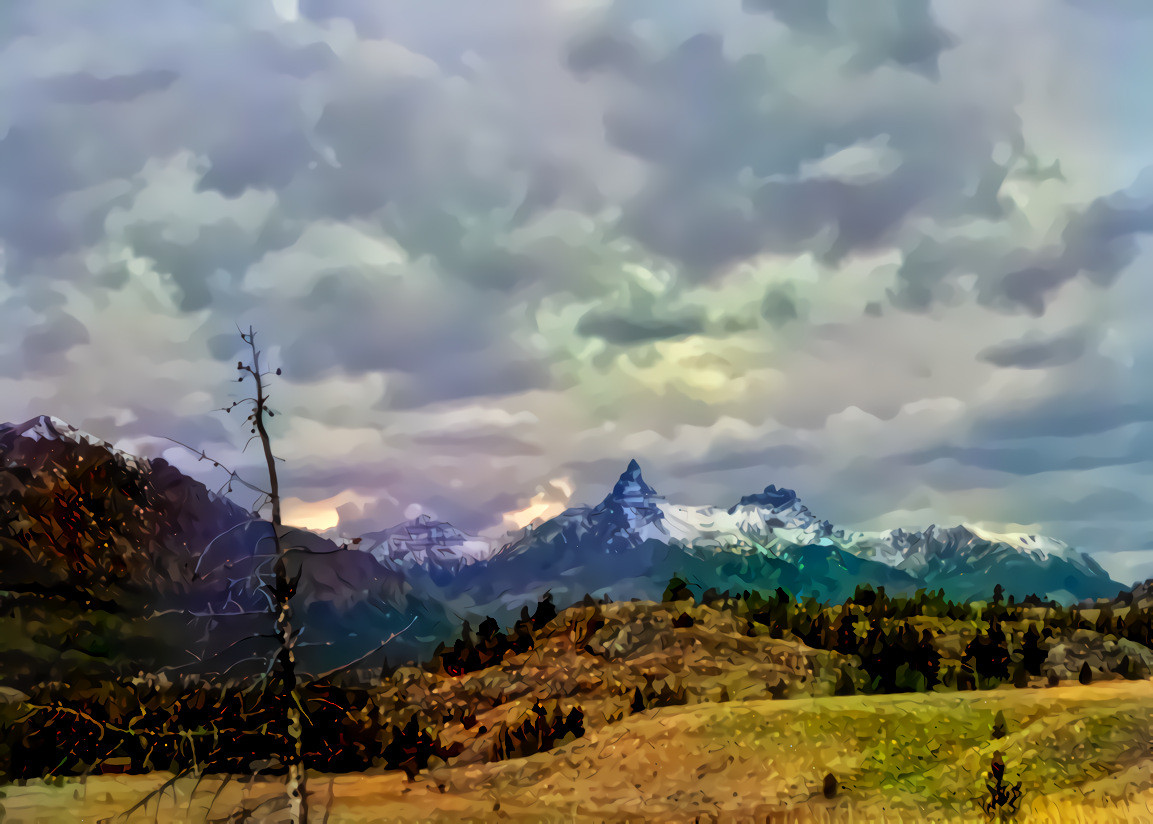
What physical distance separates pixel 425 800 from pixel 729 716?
3.86 meters

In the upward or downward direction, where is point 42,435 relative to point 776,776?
upward

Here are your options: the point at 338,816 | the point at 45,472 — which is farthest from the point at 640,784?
the point at 45,472

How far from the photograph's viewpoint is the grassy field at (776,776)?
27.8ft

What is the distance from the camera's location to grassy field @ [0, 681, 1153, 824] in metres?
8.46

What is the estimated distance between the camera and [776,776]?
945cm

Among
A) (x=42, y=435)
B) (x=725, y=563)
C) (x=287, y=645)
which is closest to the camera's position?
(x=287, y=645)

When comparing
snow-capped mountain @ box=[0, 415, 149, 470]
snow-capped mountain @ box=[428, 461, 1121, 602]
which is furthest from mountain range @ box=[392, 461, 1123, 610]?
snow-capped mountain @ box=[0, 415, 149, 470]

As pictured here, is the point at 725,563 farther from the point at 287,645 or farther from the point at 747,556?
the point at 287,645

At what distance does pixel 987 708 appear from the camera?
35.7 feet

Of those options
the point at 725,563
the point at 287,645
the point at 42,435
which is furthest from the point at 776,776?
the point at 725,563

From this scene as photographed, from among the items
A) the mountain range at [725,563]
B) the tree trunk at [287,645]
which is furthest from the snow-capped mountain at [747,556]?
the tree trunk at [287,645]

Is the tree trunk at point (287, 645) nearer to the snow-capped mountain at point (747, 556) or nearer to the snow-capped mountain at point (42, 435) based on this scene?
the snow-capped mountain at point (747, 556)

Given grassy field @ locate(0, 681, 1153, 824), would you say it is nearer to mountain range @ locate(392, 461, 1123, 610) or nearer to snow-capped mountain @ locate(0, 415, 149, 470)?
mountain range @ locate(392, 461, 1123, 610)

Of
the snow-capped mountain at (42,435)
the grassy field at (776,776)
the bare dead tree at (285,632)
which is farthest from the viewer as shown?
the snow-capped mountain at (42,435)
